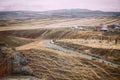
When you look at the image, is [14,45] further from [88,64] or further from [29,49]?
[88,64]

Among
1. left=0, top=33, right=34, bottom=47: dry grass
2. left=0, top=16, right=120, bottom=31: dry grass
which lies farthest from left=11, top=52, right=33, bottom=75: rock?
left=0, top=16, right=120, bottom=31: dry grass

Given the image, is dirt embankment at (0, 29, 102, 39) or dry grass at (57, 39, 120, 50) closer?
dirt embankment at (0, 29, 102, 39)

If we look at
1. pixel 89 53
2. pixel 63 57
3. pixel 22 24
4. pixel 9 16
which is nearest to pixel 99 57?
pixel 89 53

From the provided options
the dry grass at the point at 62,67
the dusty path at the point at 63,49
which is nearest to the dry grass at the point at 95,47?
the dusty path at the point at 63,49

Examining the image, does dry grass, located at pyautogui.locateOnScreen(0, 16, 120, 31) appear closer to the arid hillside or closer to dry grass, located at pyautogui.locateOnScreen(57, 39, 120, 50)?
the arid hillside

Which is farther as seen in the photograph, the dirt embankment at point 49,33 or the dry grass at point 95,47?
the dry grass at point 95,47

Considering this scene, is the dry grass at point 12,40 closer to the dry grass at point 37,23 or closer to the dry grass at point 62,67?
the dry grass at point 37,23

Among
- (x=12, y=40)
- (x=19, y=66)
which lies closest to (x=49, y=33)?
(x=12, y=40)

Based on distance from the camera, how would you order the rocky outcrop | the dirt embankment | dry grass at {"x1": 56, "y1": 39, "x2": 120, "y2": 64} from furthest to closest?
dry grass at {"x1": 56, "y1": 39, "x2": 120, "y2": 64} < the dirt embankment < the rocky outcrop

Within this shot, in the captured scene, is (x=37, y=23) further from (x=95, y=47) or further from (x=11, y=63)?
(x=95, y=47)
